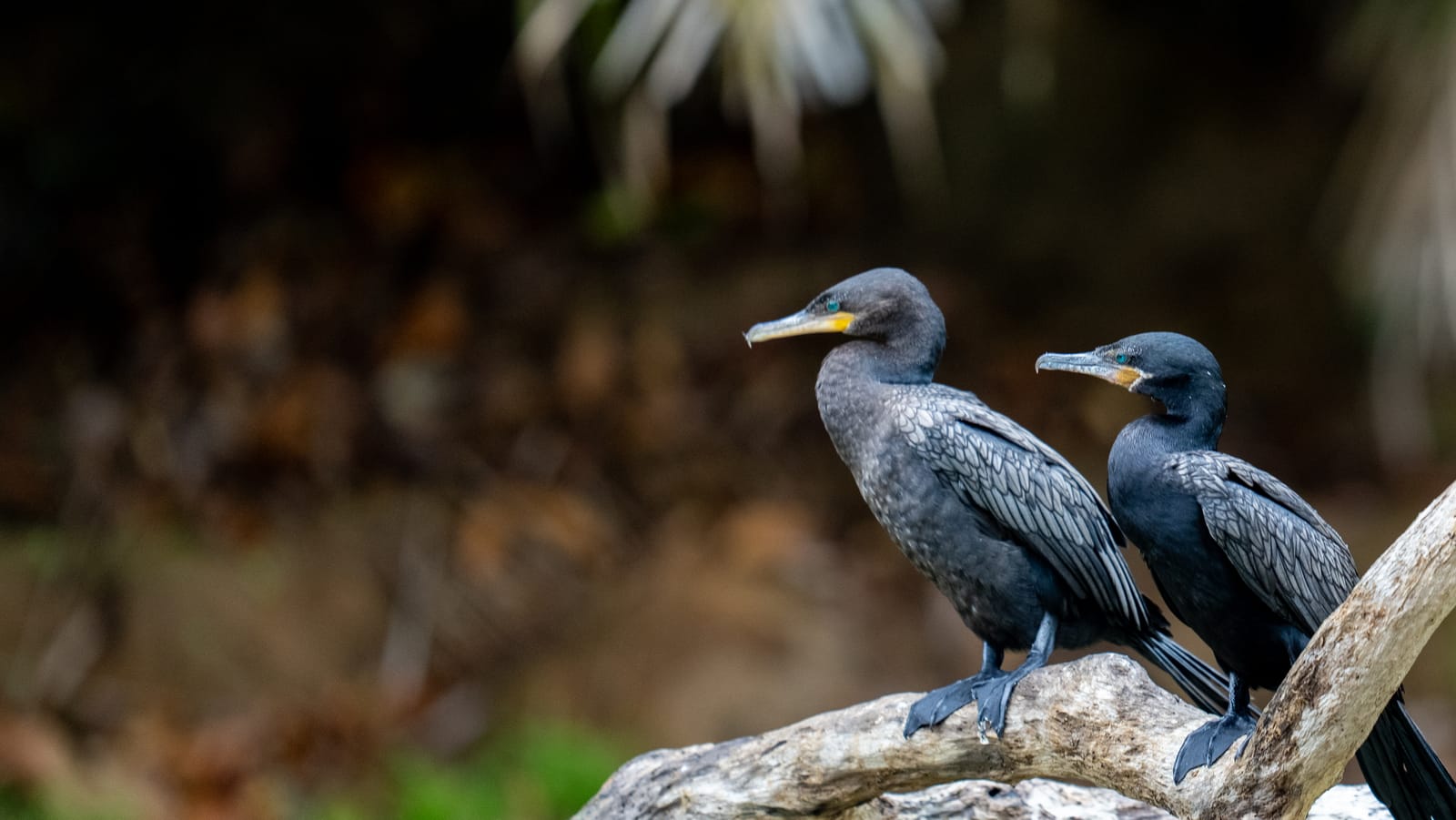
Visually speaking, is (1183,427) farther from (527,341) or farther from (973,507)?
(527,341)

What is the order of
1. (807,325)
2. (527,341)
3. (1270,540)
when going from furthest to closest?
(527,341) < (807,325) < (1270,540)

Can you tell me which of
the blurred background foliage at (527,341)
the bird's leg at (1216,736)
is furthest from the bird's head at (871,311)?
the blurred background foliage at (527,341)

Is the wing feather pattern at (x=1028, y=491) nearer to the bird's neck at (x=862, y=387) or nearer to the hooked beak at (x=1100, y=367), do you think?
the bird's neck at (x=862, y=387)

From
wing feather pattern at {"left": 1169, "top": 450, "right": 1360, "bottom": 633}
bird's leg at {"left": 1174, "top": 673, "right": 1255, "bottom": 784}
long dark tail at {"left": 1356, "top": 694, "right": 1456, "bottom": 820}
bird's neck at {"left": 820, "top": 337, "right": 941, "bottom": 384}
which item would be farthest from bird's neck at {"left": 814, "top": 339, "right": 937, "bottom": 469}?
long dark tail at {"left": 1356, "top": 694, "right": 1456, "bottom": 820}

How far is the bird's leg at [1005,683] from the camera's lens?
73.1 inches

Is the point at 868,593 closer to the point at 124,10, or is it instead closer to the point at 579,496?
the point at 579,496

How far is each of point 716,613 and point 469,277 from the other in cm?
144

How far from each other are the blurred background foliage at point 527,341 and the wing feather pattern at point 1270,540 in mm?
2473

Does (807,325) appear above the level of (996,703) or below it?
above

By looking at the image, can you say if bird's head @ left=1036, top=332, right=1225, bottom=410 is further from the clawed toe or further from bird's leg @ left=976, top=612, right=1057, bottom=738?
the clawed toe

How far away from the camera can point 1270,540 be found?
1.67 meters

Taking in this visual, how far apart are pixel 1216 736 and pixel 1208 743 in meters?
0.02

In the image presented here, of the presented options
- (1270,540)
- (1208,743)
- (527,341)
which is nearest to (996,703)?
(1208,743)

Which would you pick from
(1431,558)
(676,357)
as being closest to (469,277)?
(676,357)
